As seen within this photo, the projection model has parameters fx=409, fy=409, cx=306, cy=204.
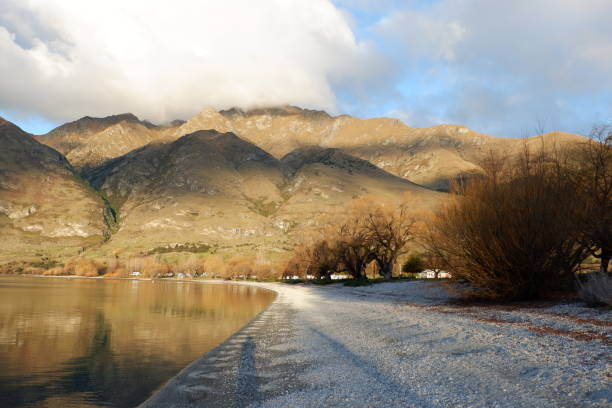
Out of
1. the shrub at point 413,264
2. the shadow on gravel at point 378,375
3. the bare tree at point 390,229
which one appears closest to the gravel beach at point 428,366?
the shadow on gravel at point 378,375

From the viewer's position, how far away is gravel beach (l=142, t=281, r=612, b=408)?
9398mm

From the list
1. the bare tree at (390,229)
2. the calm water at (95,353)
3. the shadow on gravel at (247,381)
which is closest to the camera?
the shadow on gravel at (247,381)

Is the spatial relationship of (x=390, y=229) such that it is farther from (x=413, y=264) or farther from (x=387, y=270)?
(x=413, y=264)

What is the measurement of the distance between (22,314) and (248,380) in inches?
1562

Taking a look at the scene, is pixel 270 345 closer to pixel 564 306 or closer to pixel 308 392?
pixel 308 392

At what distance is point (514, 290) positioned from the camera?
23.9m

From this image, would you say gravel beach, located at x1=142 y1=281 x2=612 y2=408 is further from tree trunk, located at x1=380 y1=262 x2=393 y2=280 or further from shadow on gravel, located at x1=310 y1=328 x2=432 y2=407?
tree trunk, located at x1=380 y1=262 x2=393 y2=280

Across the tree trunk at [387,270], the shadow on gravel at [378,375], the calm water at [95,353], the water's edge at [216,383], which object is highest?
the tree trunk at [387,270]

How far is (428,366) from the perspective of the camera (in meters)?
12.4

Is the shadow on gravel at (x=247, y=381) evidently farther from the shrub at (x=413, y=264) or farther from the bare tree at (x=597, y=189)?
the shrub at (x=413, y=264)

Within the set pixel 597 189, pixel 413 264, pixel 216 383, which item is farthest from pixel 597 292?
pixel 413 264

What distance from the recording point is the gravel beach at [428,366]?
9.40 meters

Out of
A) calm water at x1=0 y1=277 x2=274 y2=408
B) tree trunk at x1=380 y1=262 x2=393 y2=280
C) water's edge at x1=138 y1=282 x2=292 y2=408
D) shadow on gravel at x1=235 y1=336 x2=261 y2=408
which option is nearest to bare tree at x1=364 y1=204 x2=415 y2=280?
tree trunk at x1=380 y1=262 x2=393 y2=280

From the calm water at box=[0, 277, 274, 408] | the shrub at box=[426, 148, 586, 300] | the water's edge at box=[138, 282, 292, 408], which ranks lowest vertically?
the calm water at box=[0, 277, 274, 408]
